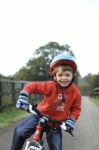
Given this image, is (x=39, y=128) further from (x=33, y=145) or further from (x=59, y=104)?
(x=59, y=104)

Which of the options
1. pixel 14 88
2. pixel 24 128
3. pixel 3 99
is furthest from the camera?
pixel 14 88

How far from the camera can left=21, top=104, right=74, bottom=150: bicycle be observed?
5.54m

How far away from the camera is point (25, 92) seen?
230 inches

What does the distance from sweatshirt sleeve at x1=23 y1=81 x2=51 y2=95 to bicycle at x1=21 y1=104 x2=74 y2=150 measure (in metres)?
0.20

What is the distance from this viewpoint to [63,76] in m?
6.12

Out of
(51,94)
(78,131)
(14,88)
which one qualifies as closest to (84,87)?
(14,88)

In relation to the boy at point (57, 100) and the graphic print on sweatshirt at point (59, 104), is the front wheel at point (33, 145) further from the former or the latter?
the graphic print on sweatshirt at point (59, 104)

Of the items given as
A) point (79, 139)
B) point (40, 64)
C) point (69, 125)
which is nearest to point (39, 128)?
point (69, 125)

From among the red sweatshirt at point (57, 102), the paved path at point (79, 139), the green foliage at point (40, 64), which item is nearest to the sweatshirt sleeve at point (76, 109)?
the red sweatshirt at point (57, 102)

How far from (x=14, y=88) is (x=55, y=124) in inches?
729

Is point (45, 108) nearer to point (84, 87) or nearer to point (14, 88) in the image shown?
point (14, 88)

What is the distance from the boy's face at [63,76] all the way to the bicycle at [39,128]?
0.45m

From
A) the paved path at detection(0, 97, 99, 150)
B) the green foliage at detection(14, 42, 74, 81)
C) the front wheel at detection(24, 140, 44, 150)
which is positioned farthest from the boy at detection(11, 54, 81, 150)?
the green foliage at detection(14, 42, 74, 81)

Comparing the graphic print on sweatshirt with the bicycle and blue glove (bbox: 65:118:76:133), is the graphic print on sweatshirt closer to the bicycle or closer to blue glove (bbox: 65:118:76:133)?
the bicycle
